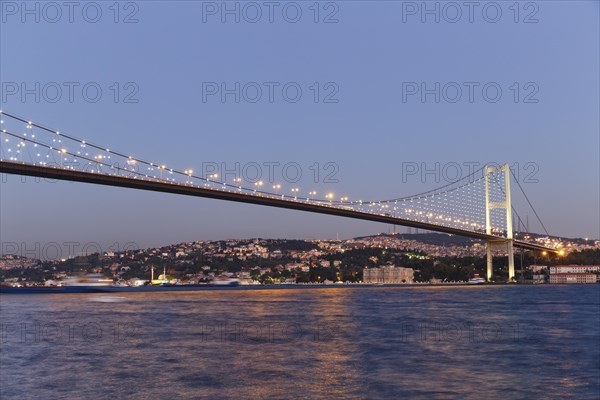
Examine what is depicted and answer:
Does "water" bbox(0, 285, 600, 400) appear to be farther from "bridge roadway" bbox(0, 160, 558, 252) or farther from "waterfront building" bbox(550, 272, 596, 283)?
"waterfront building" bbox(550, 272, 596, 283)

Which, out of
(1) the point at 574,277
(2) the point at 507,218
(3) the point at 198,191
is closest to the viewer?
(3) the point at 198,191

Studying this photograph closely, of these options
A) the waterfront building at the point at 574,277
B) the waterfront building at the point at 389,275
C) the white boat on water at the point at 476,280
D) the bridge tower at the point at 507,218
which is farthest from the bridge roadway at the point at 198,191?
the waterfront building at the point at 389,275

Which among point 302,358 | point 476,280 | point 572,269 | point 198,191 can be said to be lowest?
point 476,280

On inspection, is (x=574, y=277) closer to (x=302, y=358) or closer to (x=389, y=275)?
(x=389, y=275)

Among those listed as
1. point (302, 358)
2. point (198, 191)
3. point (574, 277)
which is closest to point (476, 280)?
point (574, 277)

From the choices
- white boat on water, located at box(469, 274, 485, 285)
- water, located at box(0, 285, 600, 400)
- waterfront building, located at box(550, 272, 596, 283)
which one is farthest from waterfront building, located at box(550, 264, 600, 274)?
water, located at box(0, 285, 600, 400)

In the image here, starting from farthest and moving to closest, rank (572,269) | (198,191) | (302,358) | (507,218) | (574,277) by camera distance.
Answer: (572,269) < (574,277) < (507,218) < (198,191) < (302,358)

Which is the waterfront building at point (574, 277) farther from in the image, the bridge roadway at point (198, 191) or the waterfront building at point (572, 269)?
the bridge roadway at point (198, 191)

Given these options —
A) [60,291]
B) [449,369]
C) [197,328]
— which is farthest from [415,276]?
[449,369]
